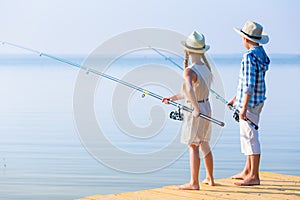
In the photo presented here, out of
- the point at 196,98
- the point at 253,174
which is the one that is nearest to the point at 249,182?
the point at 253,174

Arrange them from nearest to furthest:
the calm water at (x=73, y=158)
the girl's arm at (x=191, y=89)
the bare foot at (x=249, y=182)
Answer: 1. the girl's arm at (x=191, y=89)
2. the bare foot at (x=249, y=182)
3. the calm water at (x=73, y=158)

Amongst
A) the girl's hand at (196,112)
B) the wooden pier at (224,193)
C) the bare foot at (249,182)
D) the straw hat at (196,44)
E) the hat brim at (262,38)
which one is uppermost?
the hat brim at (262,38)

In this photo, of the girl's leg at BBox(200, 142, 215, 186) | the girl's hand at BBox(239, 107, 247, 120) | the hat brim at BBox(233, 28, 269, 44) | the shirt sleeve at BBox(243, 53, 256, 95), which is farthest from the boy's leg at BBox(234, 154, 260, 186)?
the hat brim at BBox(233, 28, 269, 44)

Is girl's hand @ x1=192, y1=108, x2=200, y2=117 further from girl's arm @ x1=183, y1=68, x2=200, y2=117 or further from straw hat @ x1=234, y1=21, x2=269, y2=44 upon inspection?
straw hat @ x1=234, y1=21, x2=269, y2=44

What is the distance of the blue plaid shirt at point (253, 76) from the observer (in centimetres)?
648

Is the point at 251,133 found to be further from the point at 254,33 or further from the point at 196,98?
the point at 254,33

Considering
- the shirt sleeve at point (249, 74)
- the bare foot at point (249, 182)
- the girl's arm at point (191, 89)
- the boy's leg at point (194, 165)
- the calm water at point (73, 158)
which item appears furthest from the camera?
the calm water at point (73, 158)

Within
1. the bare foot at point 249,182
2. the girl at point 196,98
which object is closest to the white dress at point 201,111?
the girl at point 196,98

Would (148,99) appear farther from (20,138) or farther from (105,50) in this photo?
(105,50)

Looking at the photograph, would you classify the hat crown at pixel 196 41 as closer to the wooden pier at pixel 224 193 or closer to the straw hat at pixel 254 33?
the straw hat at pixel 254 33

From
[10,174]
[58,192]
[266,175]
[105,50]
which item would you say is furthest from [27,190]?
[266,175]

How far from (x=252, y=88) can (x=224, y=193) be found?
86 cm

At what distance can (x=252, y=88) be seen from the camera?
6469mm

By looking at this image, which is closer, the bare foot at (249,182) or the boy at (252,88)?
the boy at (252,88)
